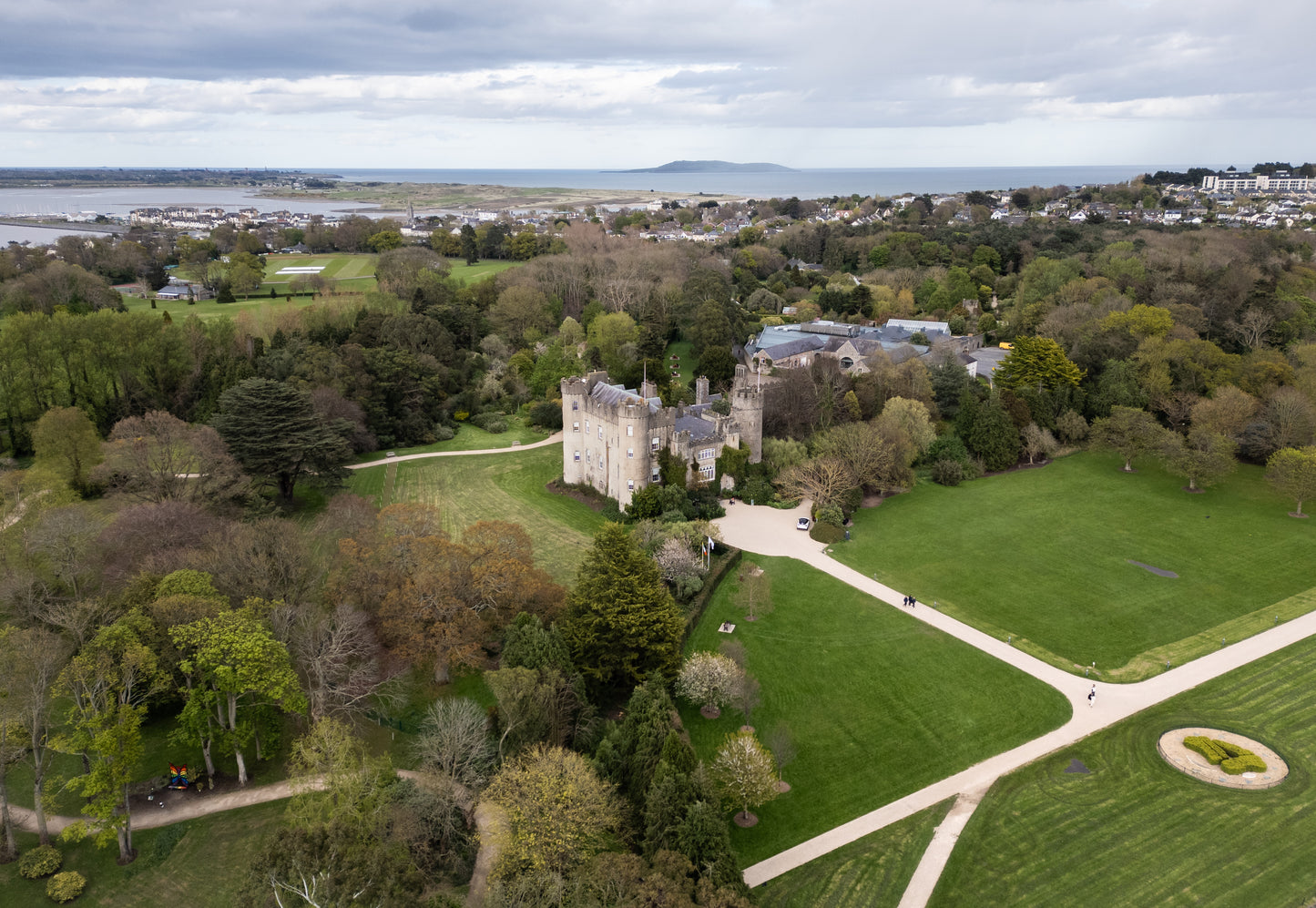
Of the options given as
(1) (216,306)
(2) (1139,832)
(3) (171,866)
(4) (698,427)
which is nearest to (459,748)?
(3) (171,866)

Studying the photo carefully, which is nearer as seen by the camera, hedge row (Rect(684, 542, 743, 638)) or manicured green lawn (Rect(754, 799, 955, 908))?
manicured green lawn (Rect(754, 799, 955, 908))

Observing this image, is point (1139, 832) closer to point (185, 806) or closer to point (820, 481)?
point (820, 481)

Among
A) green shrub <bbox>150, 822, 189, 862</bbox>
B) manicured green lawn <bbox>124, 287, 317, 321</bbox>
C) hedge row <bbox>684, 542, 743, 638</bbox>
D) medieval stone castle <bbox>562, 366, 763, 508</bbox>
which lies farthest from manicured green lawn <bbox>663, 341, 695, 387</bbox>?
green shrub <bbox>150, 822, 189, 862</bbox>

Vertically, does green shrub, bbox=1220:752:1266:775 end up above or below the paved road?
below

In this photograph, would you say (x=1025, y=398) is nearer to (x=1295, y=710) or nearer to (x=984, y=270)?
(x=1295, y=710)

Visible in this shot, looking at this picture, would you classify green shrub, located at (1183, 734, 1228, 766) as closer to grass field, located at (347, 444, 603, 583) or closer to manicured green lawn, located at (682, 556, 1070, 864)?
manicured green lawn, located at (682, 556, 1070, 864)

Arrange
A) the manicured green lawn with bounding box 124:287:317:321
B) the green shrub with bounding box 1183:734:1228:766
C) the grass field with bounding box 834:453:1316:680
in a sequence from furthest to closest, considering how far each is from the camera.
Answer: the manicured green lawn with bounding box 124:287:317:321 < the grass field with bounding box 834:453:1316:680 < the green shrub with bounding box 1183:734:1228:766
